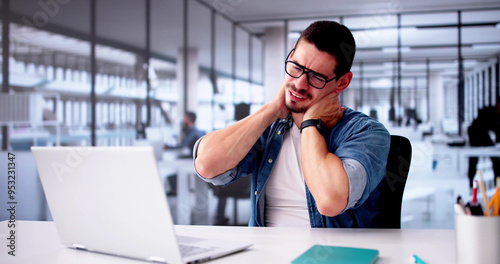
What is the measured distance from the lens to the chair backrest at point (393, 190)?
1536mm

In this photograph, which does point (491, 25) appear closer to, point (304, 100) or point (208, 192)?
point (208, 192)

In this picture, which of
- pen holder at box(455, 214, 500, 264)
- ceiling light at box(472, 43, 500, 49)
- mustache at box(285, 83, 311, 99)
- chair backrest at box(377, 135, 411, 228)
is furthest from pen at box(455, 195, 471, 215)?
ceiling light at box(472, 43, 500, 49)

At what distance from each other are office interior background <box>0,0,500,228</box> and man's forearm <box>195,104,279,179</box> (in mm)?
556

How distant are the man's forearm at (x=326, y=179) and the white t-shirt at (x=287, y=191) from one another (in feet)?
0.81

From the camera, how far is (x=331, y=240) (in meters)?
1.19

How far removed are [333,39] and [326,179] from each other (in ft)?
1.76

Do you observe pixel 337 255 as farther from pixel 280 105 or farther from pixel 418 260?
pixel 280 105

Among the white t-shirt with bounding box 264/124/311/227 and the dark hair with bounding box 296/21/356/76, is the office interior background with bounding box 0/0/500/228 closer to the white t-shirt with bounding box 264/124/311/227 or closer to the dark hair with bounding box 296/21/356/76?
the dark hair with bounding box 296/21/356/76

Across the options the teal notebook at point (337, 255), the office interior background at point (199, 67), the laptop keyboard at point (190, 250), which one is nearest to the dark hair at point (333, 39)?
the office interior background at point (199, 67)

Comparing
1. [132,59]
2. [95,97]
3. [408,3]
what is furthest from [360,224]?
[408,3]

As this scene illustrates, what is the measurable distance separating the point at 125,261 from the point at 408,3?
7526 mm

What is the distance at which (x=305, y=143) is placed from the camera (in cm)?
141

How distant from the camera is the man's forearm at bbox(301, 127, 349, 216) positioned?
1.27 m

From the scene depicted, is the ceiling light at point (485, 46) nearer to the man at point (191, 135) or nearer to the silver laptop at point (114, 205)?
the man at point (191, 135)
